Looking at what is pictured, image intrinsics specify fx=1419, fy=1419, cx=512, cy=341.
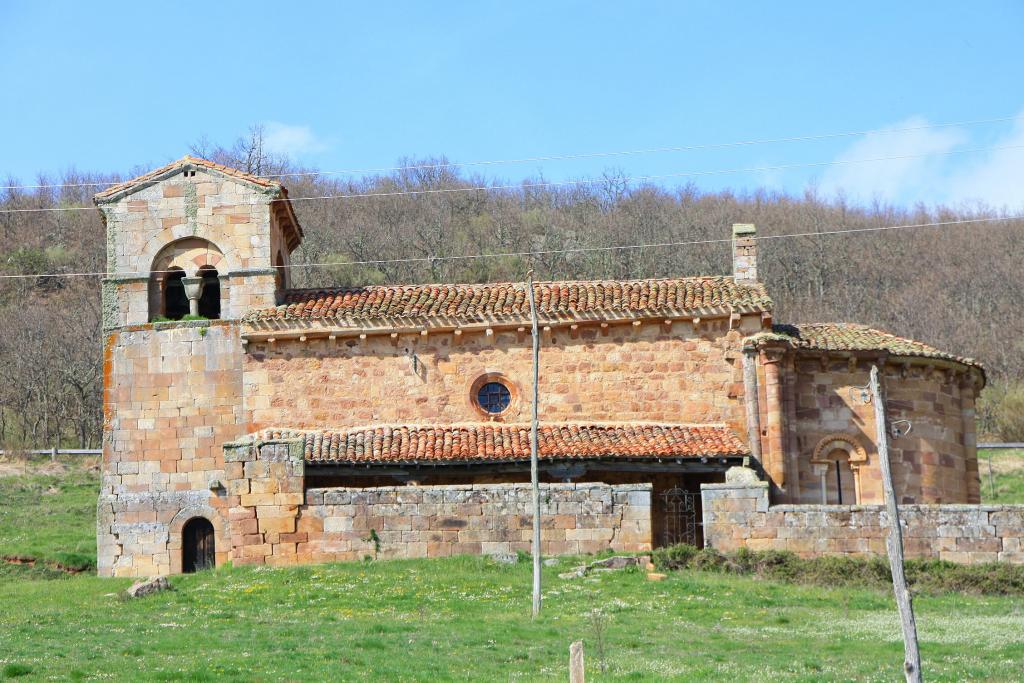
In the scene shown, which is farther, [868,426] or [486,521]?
[868,426]

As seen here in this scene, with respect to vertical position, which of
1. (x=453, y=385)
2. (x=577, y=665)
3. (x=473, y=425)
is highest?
(x=453, y=385)

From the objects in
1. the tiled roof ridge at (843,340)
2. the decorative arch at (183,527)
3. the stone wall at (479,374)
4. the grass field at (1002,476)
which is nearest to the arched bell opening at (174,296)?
the stone wall at (479,374)

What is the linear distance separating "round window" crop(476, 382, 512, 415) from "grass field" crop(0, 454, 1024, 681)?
6266 millimetres

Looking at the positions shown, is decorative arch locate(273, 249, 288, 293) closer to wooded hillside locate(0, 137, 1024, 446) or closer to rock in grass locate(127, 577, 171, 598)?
rock in grass locate(127, 577, 171, 598)

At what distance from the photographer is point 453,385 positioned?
32.8 m

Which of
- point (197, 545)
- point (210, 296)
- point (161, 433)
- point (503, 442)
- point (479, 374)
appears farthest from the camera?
point (210, 296)

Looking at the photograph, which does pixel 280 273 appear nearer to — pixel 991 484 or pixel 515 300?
pixel 515 300

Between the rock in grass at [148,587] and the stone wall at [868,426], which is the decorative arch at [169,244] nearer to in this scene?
the rock in grass at [148,587]

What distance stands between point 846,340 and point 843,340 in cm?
8

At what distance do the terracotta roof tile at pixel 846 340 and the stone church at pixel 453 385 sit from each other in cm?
9

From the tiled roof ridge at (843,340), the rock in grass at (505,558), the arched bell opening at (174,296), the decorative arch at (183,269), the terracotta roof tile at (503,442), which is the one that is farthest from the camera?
the arched bell opening at (174,296)

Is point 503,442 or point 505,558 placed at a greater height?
point 503,442

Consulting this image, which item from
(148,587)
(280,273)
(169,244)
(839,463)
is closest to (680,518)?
(839,463)

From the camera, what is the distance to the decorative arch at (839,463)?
31734mm
